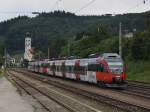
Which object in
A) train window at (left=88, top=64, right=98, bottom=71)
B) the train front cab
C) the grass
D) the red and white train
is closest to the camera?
the train front cab

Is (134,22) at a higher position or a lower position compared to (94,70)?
higher

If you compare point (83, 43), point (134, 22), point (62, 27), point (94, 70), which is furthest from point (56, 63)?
point (62, 27)

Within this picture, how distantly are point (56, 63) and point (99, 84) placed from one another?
3166 cm

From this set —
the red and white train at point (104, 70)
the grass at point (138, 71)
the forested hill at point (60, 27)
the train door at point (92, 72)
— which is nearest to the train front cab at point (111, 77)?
the red and white train at point (104, 70)

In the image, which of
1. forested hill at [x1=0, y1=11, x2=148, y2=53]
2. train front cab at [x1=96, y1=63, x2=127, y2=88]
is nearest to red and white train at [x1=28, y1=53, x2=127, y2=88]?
train front cab at [x1=96, y1=63, x2=127, y2=88]

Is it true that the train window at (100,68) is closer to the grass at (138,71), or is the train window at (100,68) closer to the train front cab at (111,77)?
the train front cab at (111,77)

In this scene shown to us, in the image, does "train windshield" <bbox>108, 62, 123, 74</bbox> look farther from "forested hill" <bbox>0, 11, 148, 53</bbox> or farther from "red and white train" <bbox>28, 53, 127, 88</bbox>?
"forested hill" <bbox>0, 11, 148, 53</bbox>

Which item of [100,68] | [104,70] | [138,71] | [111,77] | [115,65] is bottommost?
[111,77]

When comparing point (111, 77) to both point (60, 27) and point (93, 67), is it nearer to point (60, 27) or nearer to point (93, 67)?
point (93, 67)

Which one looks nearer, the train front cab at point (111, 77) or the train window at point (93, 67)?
the train front cab at point (111, 77)

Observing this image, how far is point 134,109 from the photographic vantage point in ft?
75.6

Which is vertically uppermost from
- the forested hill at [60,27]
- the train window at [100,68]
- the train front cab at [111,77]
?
the forested hill at [60,27]

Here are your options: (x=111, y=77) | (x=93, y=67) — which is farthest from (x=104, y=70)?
(x=93, y=67)

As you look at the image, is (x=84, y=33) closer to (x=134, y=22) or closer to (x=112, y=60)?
(x=134, y=22)
